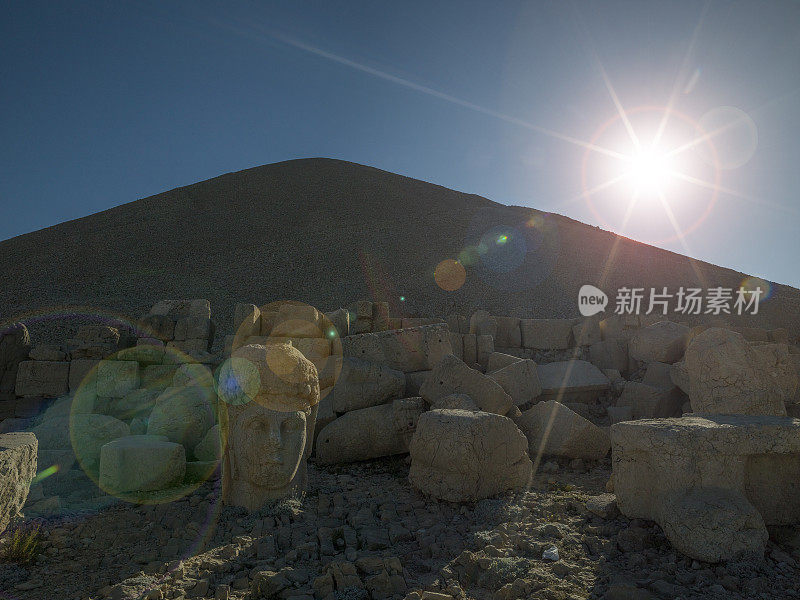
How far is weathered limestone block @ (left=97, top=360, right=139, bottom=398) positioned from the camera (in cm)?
650

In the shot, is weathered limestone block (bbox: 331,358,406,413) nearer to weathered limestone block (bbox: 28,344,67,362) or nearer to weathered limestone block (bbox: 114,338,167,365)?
weathered limestone block (bbox: 114,338,167,365)

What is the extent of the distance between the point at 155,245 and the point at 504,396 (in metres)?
30.5

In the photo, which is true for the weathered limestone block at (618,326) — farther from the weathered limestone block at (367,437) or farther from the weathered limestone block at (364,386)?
the weathered limestone block at (367,437)

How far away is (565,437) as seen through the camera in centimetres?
511

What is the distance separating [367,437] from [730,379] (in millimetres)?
3494

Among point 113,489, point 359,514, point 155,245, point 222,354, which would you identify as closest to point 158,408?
point 113,489

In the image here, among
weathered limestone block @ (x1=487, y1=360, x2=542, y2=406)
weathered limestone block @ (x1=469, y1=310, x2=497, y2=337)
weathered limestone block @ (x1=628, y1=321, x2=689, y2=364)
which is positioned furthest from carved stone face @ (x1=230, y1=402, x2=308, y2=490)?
weathered limestone block @ (x1=628, y1=321, x2=689, y2=364)

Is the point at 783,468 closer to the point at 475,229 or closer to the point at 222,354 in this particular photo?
the point at 222,354

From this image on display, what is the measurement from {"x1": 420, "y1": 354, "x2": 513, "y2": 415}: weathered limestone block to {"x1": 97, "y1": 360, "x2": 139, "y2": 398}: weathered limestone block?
3865 millimetres

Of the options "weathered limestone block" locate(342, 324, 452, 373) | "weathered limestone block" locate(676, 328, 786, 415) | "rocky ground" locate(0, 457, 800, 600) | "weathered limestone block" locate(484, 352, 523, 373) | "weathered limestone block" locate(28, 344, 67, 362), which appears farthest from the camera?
"weathered limestone block" locate(28, 344, 67, 362)

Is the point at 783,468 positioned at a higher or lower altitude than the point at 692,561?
higher

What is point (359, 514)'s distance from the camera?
146 inches

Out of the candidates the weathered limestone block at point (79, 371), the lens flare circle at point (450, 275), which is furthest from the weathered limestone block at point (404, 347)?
the lens flare circle at point (450, 275)

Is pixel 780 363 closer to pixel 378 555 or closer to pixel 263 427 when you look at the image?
pixel 378 555
